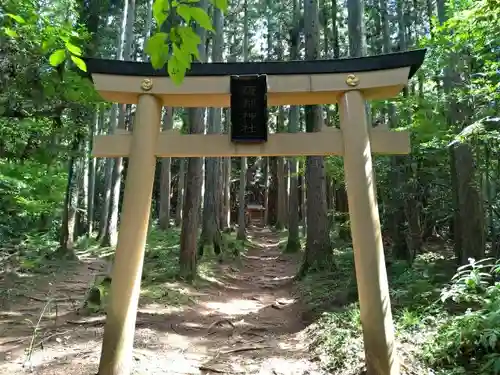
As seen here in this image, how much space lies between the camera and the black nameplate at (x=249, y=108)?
4.93 m

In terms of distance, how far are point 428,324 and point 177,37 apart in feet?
16.8

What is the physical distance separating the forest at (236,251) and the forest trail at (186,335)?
4 cm

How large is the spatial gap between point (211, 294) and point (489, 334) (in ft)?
19.3

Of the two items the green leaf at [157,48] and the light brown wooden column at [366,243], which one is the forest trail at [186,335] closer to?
the light brown wooden column at [366,243]

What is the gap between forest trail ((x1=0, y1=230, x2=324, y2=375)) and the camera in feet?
16.4

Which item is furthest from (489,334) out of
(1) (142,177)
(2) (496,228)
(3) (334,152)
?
(2) (496,228)

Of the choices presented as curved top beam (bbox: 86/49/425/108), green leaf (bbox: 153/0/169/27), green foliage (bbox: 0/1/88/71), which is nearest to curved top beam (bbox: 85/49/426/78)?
curved top beam (bbox: 86/49/425/108)

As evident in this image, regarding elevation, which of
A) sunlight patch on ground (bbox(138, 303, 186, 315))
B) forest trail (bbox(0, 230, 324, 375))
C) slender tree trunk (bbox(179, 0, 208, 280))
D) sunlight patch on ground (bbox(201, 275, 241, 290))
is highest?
slender tree trunk (bbox(179, 0, 208, 280))

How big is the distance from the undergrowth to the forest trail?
1.38ft

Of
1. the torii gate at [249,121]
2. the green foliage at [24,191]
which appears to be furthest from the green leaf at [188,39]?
the green foliage at [24,191]

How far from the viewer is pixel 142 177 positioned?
15.8 feet

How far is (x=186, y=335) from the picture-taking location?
21.0 feet

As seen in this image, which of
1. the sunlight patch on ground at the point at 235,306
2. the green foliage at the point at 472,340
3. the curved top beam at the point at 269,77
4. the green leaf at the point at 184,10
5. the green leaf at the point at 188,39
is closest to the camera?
the green leaf at the point at 184,10

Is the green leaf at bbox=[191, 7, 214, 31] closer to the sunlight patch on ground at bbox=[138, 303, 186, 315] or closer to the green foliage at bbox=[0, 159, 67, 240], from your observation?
the sunlight patch on ground at bbox=[138, 303, 186, 315]
